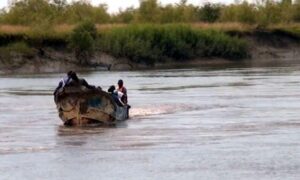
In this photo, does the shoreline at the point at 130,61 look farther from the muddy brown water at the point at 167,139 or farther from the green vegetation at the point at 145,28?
the muddy brown water at the point at 167,139

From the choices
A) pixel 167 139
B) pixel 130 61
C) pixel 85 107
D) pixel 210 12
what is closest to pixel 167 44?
pixel 130 61

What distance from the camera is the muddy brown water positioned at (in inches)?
785

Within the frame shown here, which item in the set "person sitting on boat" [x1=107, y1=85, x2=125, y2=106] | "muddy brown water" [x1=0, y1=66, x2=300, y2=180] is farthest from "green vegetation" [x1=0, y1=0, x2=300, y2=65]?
"person sitting on boat" [x1=107, y1=85, x2=125, y2=106]

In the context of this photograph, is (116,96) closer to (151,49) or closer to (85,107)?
(85,107)

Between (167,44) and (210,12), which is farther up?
(210,12)

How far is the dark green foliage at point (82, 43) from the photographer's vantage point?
2908 inches

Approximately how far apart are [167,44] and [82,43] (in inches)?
426

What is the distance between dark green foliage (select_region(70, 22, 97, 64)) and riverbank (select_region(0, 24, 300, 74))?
0.43 metres

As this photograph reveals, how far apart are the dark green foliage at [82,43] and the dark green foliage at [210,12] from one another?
37.4m

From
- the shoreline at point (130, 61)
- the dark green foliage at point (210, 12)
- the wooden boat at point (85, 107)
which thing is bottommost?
the shoreline at point (130, 61)

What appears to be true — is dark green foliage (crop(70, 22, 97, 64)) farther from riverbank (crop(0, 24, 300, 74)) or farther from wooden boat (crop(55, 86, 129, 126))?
wooden boat (crop(55, 86, 129, 126))

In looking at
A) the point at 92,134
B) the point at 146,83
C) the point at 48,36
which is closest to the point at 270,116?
the point at 92,134

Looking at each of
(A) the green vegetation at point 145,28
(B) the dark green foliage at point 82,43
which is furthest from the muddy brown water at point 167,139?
(A) the green vegetation at point 145,28

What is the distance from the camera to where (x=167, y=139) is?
25.2 m
